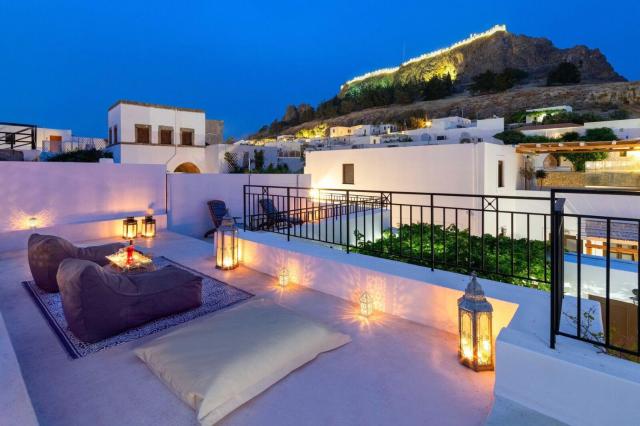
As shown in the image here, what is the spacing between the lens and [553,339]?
1.83 metres

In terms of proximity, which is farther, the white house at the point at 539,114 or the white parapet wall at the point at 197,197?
the white house at the point at 539,114

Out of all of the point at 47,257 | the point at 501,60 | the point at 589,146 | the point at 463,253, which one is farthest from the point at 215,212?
the point at 501,60

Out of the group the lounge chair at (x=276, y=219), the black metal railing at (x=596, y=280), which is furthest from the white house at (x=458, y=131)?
the lounge chair at (x=276, y=219)

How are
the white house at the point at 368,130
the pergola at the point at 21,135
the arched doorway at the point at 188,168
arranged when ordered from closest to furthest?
the pergola at the point at 21,135, the arched doorway at the point at 188,168, the white house at the point at 368,130

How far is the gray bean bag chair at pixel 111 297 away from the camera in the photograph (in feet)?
8.91

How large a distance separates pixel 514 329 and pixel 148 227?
712 centimetres

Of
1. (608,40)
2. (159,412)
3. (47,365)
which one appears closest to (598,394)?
(159,412)

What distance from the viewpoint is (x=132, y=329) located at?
3064 mm

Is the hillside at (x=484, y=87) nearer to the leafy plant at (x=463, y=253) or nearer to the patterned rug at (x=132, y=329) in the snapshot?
the leafy plant at (x=463, y=253)

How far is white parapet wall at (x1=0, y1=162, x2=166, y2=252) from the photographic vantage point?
20.4 ft

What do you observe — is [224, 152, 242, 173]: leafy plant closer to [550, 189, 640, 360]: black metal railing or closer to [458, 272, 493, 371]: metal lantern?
[550, 189, 640, 360]: black metal railing

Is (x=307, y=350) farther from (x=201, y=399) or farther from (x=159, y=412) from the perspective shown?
(x=159, y=412)

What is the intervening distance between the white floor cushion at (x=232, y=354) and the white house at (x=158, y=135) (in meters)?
15.4

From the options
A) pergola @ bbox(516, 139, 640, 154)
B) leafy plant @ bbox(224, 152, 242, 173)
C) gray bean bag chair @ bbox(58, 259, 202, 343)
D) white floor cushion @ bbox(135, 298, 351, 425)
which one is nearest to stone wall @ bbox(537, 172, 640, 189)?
pergola @ bbox(516, 139, 640, 154)
